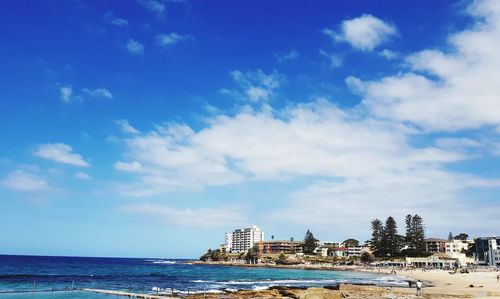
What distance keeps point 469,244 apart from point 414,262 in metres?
60.7

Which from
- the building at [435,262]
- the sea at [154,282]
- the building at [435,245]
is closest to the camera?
the sea at [154,282]

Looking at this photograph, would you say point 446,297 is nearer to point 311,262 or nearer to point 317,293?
point 317,293

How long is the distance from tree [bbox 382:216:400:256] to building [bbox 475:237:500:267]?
27993 millimetres

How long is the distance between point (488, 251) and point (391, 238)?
37.2m

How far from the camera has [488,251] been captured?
129 m

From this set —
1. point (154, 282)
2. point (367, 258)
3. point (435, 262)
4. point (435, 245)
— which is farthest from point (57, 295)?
point (435, 245)

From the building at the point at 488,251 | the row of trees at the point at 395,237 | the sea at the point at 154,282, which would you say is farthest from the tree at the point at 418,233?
the sea at the point at 154,282

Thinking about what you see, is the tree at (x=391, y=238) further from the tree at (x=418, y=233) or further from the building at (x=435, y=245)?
the building at (x=435, y=245)

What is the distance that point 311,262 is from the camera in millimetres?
176750

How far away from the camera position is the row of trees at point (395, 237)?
6304 inches

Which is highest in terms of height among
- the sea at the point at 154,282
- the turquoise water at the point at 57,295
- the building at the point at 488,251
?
the building at the point at 488,251

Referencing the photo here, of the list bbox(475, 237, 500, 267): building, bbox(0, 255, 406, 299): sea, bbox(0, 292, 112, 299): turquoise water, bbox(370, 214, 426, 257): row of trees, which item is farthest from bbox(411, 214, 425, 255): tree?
bbox(0, 292, 112, 299): turquoise water

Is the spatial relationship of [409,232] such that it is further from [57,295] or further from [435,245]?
[57,295]

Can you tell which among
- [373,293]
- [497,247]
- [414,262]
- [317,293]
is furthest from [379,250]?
[317,293]
